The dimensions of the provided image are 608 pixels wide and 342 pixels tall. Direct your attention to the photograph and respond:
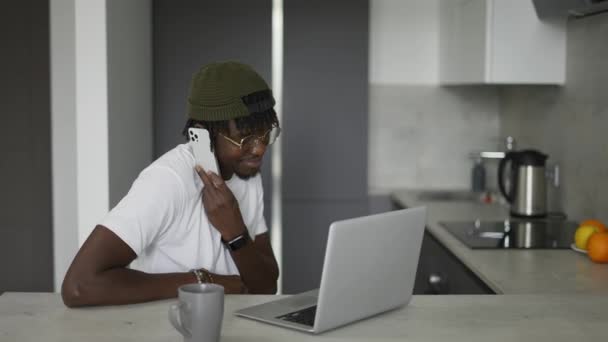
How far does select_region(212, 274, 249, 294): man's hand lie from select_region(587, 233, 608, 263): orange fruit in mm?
1189

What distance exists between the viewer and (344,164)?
3.91 m

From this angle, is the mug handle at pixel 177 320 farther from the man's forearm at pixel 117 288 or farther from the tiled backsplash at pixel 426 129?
the tiled backsplash at pixel 426 129

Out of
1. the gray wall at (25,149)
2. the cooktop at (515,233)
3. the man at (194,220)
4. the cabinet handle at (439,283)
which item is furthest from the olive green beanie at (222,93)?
the gray wall at (25,149)

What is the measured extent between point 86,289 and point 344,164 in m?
2.47

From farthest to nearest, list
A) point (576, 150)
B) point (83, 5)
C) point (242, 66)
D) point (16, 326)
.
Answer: point (576, 150) < point (83, 5) < point (242, 66) < point (16, 326)

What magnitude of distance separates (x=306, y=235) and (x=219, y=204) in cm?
206

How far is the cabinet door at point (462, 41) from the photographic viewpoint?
3340 mm

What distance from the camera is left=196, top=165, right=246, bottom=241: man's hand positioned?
1888 mm

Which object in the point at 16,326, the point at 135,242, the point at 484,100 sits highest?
the point at 484,100

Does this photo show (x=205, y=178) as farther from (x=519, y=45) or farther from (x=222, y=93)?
(x=519, y=45)

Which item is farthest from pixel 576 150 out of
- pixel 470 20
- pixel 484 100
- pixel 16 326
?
pixel 16 326

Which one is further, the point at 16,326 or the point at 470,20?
the point at 470,20

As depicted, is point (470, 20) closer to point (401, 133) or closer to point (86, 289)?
point (401, 133)

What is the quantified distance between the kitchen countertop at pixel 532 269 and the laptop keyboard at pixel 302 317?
0.72 metres
